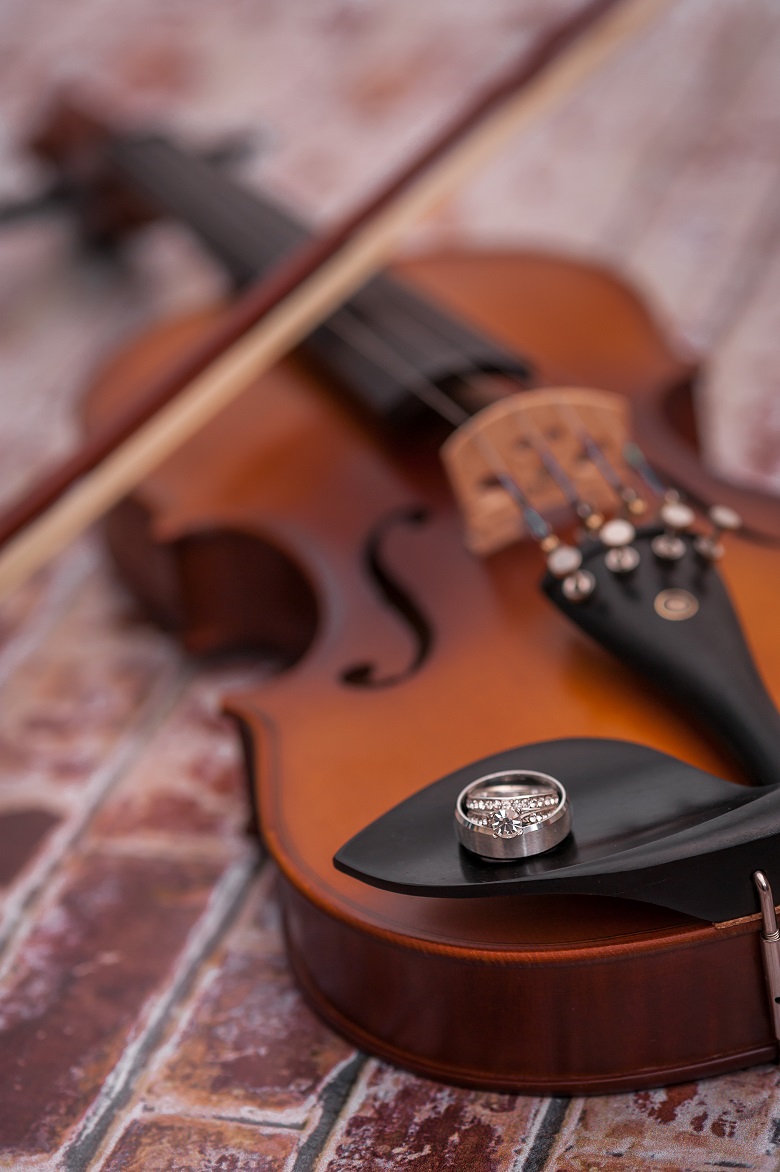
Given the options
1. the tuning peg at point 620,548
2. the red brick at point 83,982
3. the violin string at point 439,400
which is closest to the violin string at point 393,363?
the violin string at point 439,400

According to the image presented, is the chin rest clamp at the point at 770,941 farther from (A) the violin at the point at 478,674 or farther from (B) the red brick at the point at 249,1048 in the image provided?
(B) the red brick at the point at 249,1048

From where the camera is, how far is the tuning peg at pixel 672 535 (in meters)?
0.97

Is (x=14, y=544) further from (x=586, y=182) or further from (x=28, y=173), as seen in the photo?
(x=28, y=173)

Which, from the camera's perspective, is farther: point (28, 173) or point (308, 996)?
point (28, 173)

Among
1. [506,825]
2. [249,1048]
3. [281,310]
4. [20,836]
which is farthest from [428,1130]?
[281,310]

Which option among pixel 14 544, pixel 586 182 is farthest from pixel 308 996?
pixel 586 182

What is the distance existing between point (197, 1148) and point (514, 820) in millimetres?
371

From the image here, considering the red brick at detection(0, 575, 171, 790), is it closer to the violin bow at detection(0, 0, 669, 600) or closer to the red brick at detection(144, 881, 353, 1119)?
the violin bow at detection(0, 0, 669, 600)

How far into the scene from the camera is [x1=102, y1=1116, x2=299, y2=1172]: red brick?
895 mm

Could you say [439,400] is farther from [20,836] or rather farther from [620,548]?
[20,836]

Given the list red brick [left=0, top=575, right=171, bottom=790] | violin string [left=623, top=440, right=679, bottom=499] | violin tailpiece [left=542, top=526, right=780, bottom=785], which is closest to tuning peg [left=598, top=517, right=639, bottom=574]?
violin tailpiece [left=542, top=526, right=780, bottom=785]

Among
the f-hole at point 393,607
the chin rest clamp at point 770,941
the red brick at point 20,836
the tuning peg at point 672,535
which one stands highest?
the tuning peg at point 672,535

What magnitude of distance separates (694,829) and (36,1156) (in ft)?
1.80

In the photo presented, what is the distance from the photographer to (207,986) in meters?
1.05
